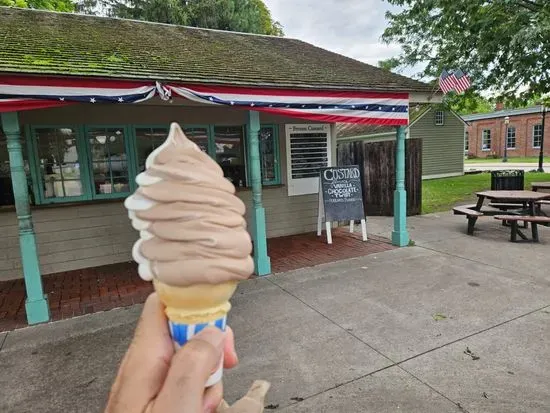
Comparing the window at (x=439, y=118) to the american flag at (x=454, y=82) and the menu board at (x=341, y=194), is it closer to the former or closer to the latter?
the american flag at (x=454, y=82)

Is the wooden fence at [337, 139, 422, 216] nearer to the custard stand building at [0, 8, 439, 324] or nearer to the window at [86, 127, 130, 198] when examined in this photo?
the custard stand building at [0, 8, 439, 324]

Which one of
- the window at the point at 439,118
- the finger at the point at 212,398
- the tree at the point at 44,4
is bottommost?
the finger at the point at 212,398

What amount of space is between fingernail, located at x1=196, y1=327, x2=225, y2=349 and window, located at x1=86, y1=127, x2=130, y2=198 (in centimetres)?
567

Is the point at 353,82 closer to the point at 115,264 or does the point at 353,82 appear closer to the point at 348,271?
the point at 348,271

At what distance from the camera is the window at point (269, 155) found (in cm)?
725

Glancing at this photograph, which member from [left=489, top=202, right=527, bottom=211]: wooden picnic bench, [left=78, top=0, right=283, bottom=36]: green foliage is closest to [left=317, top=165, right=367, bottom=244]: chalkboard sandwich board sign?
[left=489, top=202, right=527, bottom=211]: wooden picnic bench

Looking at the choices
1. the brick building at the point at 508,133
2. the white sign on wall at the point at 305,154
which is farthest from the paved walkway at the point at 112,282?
the brick building at the point at 508,133

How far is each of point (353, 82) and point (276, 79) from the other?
1333mm

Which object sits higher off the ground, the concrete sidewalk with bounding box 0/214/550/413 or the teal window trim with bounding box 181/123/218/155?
the teal window trim with bounding box 181/123/218/155

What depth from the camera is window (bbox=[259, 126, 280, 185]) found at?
23.8 feet

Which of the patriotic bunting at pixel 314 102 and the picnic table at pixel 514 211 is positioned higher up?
the patriotic bunting at pixel 314 102

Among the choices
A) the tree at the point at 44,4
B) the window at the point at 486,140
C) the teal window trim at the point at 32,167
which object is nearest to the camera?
the teal window trim at the point at 32,167

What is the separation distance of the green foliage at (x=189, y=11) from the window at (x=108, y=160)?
11152 millimetres

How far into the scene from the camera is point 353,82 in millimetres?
5613
